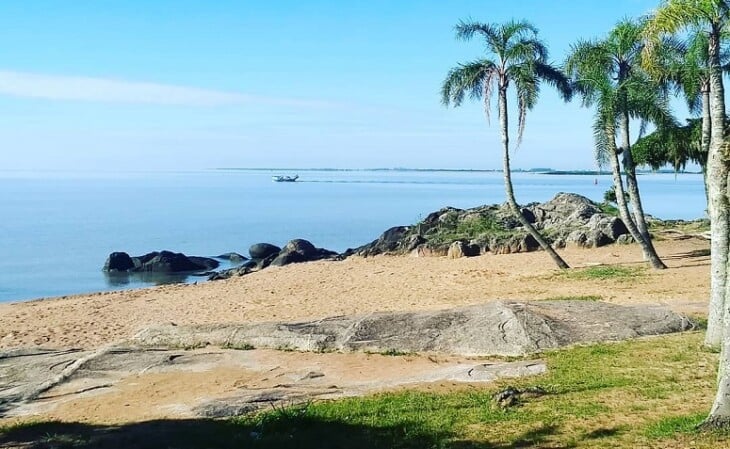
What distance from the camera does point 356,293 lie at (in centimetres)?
2403

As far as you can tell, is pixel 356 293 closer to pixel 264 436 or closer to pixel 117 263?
pixel 264 436

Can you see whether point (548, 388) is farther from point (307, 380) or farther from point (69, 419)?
point (69, 419)

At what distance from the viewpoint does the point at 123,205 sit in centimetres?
9825

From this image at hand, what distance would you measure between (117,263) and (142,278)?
303 cm

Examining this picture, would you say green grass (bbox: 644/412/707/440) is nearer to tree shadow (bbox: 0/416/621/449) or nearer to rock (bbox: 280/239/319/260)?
tree shadow (bbox: 0/416/621/449)

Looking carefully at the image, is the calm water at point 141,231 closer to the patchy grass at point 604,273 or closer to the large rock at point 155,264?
Answer: the large rock at point 155,264

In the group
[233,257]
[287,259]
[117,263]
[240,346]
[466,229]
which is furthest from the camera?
[233,257]

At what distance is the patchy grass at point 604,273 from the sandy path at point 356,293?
372mm

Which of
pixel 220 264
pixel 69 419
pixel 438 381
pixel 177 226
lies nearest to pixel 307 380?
pixel 438 381

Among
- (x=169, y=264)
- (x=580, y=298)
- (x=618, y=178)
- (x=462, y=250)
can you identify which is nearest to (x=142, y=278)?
(x=169, y=264)

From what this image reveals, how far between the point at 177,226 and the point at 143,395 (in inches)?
2267

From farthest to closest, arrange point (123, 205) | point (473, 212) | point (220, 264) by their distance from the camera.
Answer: point (123, 205) → point (220, 264) → point (473, 212)

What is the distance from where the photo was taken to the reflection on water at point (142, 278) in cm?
3691

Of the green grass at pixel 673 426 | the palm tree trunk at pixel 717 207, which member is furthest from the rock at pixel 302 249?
the green grass at pixel 673 426
